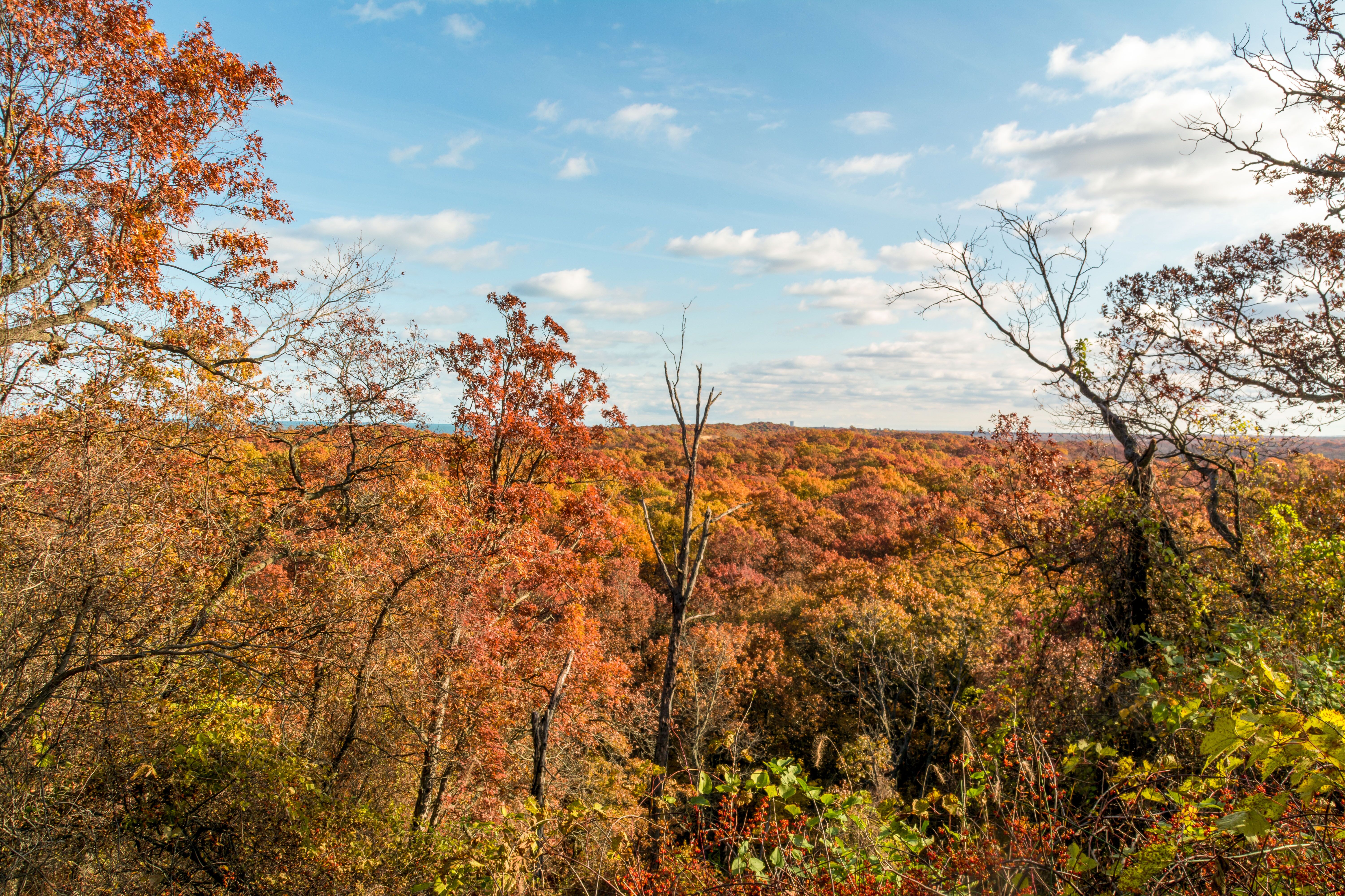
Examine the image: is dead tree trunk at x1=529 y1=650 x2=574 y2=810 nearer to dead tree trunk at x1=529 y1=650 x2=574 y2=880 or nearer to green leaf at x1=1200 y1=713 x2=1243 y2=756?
dead tree trunk at x1=529 y1=650 x2=574 y2=880

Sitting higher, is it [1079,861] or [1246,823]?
[1246,823]

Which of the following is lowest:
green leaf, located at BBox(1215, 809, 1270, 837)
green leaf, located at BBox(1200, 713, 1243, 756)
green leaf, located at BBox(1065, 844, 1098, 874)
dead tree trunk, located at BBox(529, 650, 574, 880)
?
dead tree trunk, located at BBox(529, 650, 574, 880)

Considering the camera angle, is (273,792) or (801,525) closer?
(273,792)

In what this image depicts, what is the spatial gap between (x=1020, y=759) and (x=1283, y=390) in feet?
29.5

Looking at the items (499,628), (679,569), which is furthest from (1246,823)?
(499,628)

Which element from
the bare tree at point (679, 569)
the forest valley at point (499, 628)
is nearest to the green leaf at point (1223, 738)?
the forest valley at point (499, 628)

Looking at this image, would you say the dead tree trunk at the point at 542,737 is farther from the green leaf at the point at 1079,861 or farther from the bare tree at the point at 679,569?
the green leaf at the point at 1079,861

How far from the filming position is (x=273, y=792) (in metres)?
9.60

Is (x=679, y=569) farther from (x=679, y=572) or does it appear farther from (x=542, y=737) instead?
(x=542, y=737)

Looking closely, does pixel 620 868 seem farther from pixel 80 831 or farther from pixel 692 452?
pixel 80 831

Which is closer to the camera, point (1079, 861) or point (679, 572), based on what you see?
point (1079, 861)

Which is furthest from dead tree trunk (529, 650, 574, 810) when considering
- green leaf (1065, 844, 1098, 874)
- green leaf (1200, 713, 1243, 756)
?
green leaf (1200, 713, 1243, 756)

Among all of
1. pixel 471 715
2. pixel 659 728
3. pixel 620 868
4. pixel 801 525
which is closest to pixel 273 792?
pixel 471 715

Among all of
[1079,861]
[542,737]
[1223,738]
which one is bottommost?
[542,737]
